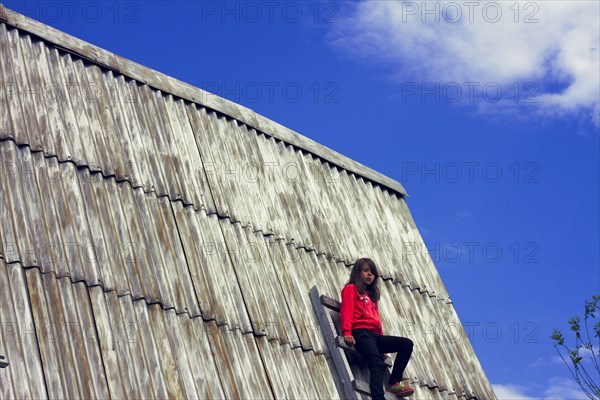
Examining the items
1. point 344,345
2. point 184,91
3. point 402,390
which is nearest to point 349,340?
point 344,345

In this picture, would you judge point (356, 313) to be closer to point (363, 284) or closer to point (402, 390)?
point (363, 284)

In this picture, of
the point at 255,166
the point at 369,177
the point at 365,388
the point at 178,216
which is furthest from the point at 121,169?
the point at 369,177

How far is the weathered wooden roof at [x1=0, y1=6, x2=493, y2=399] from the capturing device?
250 inches

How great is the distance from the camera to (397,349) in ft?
26.1

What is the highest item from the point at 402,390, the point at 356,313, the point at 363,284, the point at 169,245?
the point at 169,245

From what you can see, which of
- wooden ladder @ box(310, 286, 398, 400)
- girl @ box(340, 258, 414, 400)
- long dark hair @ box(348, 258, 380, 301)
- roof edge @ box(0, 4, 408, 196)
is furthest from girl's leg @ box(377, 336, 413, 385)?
roof edge @ box(0, 4, 408, 196)

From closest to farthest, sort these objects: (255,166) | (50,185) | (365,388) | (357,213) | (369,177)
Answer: (50,185) < (365,388) < (255,166) < (357,213) < (369,177)

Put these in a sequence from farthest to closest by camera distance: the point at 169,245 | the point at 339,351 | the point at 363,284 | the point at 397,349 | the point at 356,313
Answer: the point at 363,284 → the point at 356,313 → the point at 397,349 → the point at 339,351 → the point at 169,245

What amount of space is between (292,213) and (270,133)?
1133 mm

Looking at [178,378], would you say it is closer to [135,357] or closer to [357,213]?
[135,357]

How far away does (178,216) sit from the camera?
7.92 meters

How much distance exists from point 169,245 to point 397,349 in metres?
2.14

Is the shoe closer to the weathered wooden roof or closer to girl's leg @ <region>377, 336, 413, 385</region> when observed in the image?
girl's leg @ <region>377, 336, 413, 385</region>

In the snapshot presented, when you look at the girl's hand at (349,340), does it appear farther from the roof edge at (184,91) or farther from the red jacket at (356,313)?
the roof edge at (184,91)
